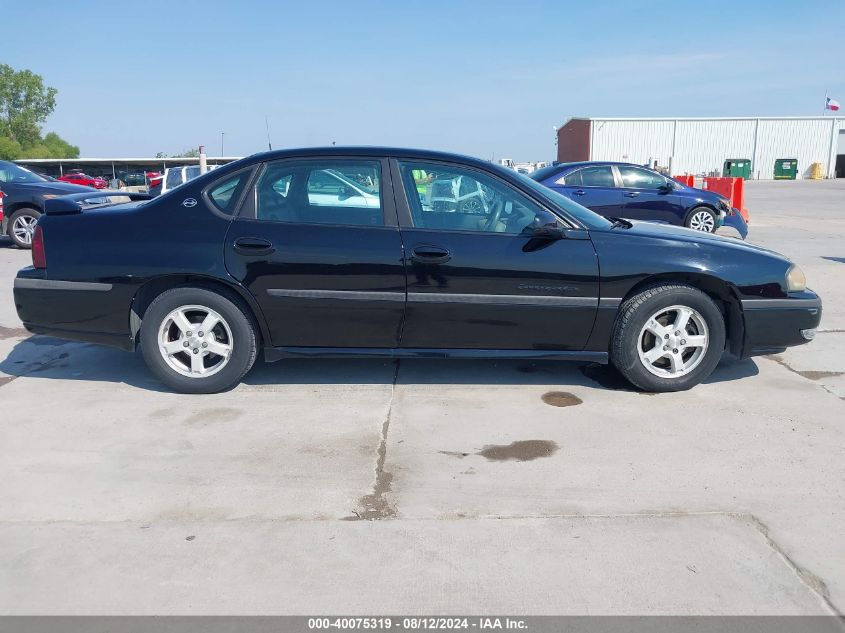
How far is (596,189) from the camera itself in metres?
11.9

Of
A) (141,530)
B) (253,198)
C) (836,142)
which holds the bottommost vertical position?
(141,530)

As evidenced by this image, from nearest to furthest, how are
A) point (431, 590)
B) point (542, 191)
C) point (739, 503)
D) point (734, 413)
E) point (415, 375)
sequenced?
1. point (431, 590)
2. point (739, 503)
3. point (734, 413)
4. point (542, 191)
5. point (415, 375)

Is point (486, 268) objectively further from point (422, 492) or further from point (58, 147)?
point (58, 147)

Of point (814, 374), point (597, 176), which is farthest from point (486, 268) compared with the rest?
point (597, 176)

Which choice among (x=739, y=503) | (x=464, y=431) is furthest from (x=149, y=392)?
(x=739, y=503)

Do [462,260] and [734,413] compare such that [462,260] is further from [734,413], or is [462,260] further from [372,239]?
[734,413]

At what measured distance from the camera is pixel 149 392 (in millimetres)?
4785

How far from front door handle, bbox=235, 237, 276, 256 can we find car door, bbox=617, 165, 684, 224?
8.71 meters

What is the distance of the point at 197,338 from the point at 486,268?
1.93 meters

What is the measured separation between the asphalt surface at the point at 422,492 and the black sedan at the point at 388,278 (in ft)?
1.17

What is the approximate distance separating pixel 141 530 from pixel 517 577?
163 centimetres

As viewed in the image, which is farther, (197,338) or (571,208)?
(571,208)

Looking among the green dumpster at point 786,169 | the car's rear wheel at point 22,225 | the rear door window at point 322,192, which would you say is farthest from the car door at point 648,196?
the green dumpster at point 786,169

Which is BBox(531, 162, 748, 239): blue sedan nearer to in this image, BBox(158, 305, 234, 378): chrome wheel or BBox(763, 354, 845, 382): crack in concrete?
BBox(763, 354, 845, 382): crack in concrete
